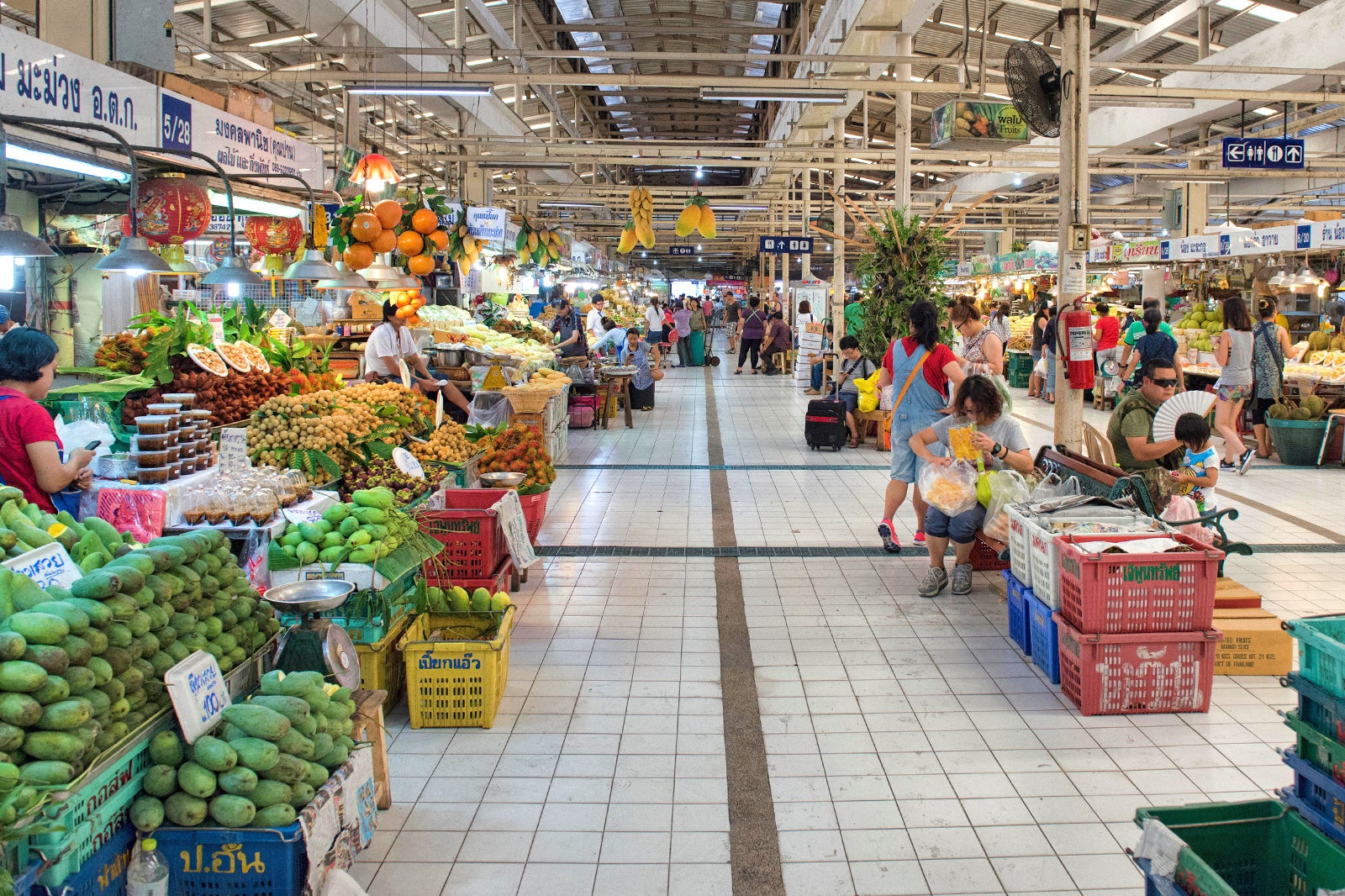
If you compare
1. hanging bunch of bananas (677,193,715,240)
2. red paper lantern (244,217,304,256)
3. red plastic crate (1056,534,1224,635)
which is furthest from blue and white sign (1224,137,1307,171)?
red paper lantern (244,217,304,256)

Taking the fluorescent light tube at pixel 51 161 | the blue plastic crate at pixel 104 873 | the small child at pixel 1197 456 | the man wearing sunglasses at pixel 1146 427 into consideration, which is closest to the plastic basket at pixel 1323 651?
the small child at pixel 1197 456

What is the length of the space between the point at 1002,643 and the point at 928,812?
1972 mm

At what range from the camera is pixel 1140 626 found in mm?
4289

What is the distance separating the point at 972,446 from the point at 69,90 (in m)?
5.21

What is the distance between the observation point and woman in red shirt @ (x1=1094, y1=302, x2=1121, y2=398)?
49.3 feet

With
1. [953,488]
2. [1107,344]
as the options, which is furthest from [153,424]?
[1107,344]

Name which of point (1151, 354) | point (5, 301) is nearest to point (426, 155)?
point (5, 301)

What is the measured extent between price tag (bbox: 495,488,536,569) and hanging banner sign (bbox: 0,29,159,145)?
2869mm

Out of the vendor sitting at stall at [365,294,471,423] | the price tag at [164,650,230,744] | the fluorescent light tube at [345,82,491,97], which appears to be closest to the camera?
the price tag at [164,650,230,744]

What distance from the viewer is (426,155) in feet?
48.3

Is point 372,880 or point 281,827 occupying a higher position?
point 281,827

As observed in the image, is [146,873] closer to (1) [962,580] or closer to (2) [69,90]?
(2) [69,90]

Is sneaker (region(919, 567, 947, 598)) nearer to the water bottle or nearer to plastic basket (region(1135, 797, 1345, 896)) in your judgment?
plastic basket (region(1135, 797, 1345, 896))

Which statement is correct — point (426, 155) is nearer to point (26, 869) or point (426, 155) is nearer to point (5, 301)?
point (5, 301)
